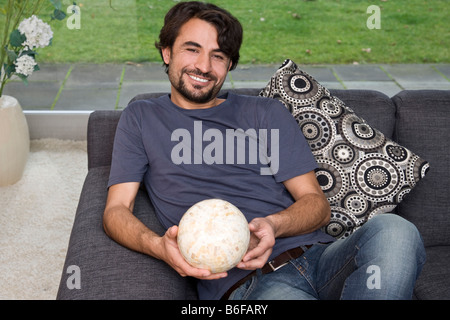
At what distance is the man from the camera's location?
4.31 feet

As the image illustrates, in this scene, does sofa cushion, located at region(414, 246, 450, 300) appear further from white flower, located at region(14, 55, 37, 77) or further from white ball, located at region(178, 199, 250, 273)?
white flower, located at region(14, 55, 37, 77)

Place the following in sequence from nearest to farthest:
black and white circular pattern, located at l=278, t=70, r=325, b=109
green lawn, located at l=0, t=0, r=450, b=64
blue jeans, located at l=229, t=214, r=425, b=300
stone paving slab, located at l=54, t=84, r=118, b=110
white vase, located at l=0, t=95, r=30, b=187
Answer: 1. blue jeans, located at l=229, t=214, r=425, b=300
2. black and white circular pattern, located at l=278, t=70, r=325, b=109
3. white vase, located at l=0, t=95, r=30, b=187
4. green lawn, located at l=0, t=0, r=450, b=64
5. stone paving slab, located at l=54, t=84, r=118, b=110

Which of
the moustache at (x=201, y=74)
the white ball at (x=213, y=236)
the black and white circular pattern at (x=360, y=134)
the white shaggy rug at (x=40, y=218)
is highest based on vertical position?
the moustache at (x=201, y=74)

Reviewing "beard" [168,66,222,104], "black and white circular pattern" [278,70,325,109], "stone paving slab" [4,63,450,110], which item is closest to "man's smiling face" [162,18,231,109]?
"beard" [168,66,222,104]

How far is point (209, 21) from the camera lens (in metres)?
1.69

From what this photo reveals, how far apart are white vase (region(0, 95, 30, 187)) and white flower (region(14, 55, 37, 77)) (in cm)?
23

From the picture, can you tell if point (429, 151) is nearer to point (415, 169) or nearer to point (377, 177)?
point (415, 169)

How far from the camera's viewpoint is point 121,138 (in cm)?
163

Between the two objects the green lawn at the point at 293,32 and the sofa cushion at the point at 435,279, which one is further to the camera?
the green lawn at the point at 293,32

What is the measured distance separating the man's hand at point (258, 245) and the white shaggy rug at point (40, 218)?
105 centimetres

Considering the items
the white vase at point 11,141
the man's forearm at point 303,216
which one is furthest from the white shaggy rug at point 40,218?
the man's forearm at point 303,216

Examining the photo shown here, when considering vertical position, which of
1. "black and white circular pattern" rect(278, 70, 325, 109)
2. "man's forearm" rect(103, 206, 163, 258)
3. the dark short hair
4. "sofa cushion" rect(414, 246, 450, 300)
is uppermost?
the dark short hair

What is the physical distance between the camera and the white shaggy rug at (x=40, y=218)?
2086 mm

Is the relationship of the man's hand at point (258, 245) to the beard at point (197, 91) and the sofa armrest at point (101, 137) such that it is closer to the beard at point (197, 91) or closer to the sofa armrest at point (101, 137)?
the beard at point (197, 91)
